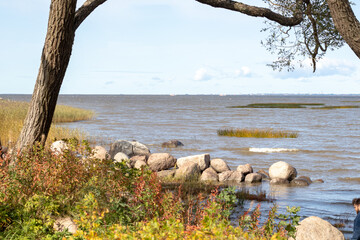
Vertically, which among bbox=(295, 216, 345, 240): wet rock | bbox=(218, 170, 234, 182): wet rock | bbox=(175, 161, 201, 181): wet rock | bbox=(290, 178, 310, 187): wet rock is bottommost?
bbox=(290, 178, 310, 187): wet rock

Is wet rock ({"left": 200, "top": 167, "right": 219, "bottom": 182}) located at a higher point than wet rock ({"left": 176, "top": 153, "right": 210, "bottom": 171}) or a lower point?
lower

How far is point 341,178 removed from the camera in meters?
16.0

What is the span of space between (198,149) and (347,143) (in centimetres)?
982

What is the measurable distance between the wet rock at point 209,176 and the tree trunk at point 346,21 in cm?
760

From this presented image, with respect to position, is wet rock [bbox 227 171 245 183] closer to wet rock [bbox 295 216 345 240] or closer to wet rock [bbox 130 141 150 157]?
wet rock [bbox 130 141 150 157]

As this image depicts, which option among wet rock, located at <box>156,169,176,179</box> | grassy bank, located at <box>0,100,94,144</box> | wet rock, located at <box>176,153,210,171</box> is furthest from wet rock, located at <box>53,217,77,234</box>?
wet rock, located at <box>176,153,210,171</box>

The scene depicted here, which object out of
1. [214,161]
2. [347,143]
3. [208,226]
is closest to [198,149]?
[214,161]

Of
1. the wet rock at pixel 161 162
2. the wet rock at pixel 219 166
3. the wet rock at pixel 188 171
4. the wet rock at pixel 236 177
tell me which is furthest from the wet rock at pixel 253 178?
the wet rock at pixel 161 162

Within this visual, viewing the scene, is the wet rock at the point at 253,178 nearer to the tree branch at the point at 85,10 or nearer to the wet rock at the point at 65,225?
the tree branch at the point at 85,10

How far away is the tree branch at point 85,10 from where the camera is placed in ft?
30.8

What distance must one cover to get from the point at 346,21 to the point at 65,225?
5.50 meters

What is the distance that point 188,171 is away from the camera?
1426cm

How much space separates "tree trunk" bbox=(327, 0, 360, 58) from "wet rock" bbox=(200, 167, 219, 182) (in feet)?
24.9

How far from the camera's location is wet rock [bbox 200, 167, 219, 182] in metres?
14.3
